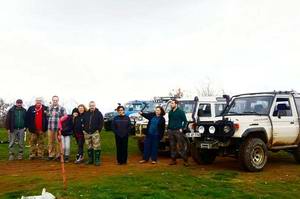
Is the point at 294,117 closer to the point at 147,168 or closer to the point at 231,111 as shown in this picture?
the point at 231,111

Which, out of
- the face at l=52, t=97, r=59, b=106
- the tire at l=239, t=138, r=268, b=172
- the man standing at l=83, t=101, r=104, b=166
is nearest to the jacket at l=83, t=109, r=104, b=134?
the man standing at l=83, t=101, r=104, b=166

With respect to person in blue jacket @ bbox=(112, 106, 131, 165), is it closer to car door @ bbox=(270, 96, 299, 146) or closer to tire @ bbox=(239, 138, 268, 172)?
tire @ bbox=(239, 138, 268, 172)

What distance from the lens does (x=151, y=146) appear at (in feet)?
45.8

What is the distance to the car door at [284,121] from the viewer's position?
41.8 feet

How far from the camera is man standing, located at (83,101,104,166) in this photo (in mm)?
13195

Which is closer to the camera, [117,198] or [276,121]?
[117,198]

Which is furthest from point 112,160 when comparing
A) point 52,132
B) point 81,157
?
point 52,132

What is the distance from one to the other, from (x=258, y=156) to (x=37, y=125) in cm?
682

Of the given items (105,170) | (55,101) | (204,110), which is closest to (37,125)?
(55,101)

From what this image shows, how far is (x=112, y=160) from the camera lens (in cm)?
1452

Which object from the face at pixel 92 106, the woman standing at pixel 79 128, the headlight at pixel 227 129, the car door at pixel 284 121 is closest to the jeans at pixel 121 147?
the face at pixel 92 106

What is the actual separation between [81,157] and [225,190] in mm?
5668

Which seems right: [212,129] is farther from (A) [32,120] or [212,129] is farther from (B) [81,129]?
(A) [32,120]

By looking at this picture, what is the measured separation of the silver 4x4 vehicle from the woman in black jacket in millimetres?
1196
